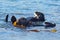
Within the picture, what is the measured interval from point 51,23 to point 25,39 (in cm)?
136

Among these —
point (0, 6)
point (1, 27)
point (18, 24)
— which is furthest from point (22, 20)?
point (0, 6)

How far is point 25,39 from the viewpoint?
7527 mm

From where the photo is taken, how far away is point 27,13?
918 centimetres

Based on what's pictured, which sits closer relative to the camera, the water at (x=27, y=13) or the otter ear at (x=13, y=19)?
the water at (x=27, y=13)

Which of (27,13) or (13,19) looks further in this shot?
(27,13)

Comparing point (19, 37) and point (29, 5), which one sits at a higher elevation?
point (29, 5)

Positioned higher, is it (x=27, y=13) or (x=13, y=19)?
(x=27, y=13)

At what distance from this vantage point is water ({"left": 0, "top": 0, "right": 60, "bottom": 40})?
771 centimetres

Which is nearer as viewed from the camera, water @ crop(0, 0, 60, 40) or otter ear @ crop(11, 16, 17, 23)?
water @ crop(0, 0, 60, 40)

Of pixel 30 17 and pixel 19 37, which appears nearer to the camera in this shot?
pixel 19 37

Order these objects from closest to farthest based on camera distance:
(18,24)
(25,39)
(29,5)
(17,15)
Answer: (25,39) → (18,24) → (17,15) → (29,5)

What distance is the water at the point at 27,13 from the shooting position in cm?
771

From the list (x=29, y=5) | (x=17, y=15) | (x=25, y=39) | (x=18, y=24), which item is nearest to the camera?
(x=25, y=39)

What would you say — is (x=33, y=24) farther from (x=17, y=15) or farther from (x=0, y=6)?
(x=0, y=6)
